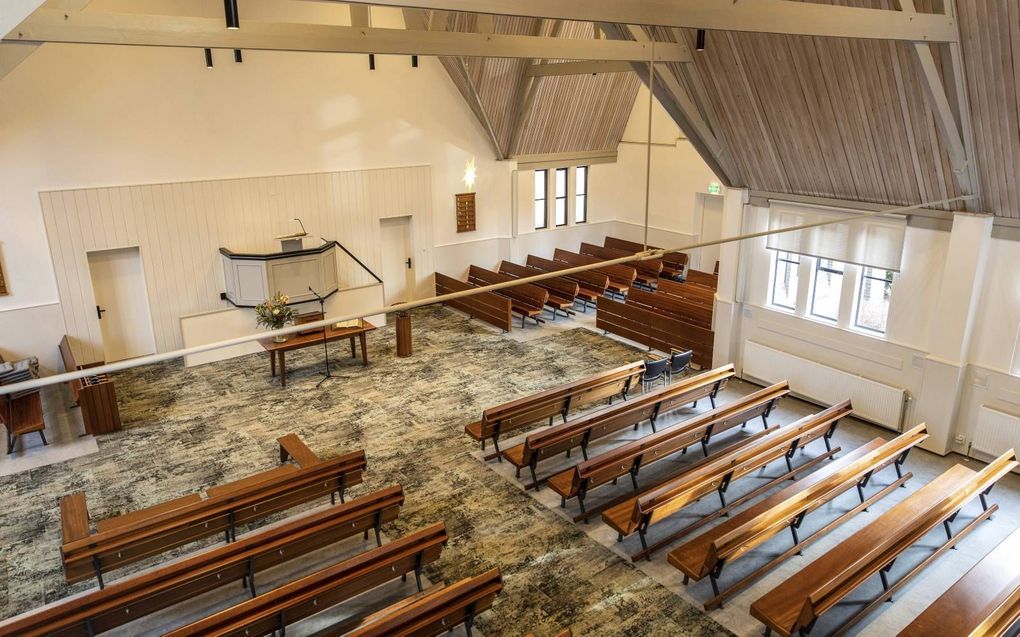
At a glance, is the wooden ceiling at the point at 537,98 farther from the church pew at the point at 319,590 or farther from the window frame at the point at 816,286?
the church pew at the point at 319,590

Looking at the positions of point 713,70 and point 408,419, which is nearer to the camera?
point 713,70

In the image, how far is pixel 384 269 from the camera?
46.2 ft

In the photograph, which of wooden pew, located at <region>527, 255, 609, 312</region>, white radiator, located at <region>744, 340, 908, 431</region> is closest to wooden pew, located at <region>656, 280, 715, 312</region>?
wooden pew, located at <region>527, 255, 609, 312</region>

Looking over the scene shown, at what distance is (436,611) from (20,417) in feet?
22.9

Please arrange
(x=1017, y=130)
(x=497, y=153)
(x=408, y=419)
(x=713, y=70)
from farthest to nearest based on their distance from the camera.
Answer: (x=497, y=153) < (x=408, y=419) < (x=713, y=70) < (x=1017, y=130)

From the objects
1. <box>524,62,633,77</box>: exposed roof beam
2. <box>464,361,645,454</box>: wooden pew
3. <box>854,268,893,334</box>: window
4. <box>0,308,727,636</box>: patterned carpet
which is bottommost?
<box>0,308,727,636</box>: patterned carpet

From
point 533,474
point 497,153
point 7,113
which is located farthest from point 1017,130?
point 7,113

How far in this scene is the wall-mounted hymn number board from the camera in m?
14.5

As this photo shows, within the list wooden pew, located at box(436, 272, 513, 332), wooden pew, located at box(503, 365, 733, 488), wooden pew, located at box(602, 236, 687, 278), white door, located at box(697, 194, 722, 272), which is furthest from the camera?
wooden pew, located at box(602, 236, 687, 278)

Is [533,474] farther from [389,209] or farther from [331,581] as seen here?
[389,209]

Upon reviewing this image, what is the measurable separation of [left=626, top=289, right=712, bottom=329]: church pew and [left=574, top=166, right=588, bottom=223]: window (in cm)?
450

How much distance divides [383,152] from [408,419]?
615 centimetres

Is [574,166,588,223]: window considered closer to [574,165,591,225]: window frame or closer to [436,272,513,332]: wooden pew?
[574,165,591,225]: window frame

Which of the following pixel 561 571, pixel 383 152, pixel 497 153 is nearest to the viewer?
pixel 561 571
